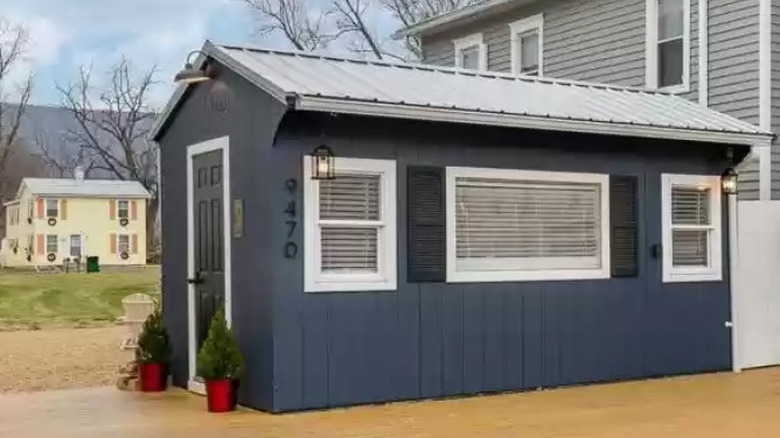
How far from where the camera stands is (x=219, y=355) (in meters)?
7.90

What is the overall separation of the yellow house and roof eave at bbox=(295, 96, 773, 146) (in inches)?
1610

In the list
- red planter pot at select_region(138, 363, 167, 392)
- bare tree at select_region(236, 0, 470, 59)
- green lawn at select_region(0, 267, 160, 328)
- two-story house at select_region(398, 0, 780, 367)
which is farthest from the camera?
bare tree at select_region(236, 0, 470, 59)

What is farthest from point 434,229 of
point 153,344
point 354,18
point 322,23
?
point 322,23

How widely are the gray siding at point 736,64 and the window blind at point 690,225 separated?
2145 millimetres

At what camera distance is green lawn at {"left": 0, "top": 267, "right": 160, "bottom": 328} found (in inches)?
853

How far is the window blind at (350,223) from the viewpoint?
8180 mm

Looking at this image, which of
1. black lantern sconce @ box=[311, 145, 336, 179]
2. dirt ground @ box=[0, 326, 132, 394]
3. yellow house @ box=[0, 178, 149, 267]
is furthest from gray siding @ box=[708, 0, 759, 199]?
yellow house @ box=[0, 178, 149, 267]

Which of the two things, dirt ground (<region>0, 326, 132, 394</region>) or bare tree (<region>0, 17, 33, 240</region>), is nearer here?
dirt ground (<region>0, 326, 132, 394</region>)

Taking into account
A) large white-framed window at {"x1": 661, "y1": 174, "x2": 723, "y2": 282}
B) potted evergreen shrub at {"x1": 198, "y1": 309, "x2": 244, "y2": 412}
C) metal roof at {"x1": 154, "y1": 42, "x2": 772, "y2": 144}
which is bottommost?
potted evergreen shrub at {"x1": 198, "y1": 309, "x2": 244, "y2": 412}

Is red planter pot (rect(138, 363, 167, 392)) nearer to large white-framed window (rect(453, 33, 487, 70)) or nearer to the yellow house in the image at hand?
large white-framed window (rect(453, 33, 487, 70))

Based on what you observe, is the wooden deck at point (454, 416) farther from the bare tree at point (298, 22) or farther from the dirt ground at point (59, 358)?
the bare tree at point (298, 22)

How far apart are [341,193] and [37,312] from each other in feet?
55.9

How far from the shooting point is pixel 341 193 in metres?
8.27

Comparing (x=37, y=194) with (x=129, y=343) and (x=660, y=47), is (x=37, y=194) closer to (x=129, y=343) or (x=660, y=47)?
(x=129, y=343)
